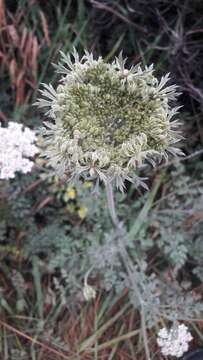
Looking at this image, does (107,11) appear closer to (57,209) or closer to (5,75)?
(5,75)

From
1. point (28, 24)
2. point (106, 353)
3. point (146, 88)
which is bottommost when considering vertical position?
point (106, 353)

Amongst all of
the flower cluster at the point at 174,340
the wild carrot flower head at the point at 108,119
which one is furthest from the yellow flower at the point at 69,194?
the wild carrot flower head at the point at 108,119

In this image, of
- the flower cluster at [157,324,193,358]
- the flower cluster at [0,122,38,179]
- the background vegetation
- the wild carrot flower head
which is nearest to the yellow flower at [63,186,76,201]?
the background vegetation

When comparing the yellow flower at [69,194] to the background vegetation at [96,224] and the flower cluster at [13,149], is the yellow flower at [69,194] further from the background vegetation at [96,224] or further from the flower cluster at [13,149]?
the flower cluster at [13,149]

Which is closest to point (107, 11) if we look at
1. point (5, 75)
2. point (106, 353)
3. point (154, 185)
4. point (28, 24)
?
point (28, 24)

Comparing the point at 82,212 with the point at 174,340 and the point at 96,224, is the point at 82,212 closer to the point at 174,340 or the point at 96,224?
the point at 96,224

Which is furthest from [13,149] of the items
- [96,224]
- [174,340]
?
[174,340]
